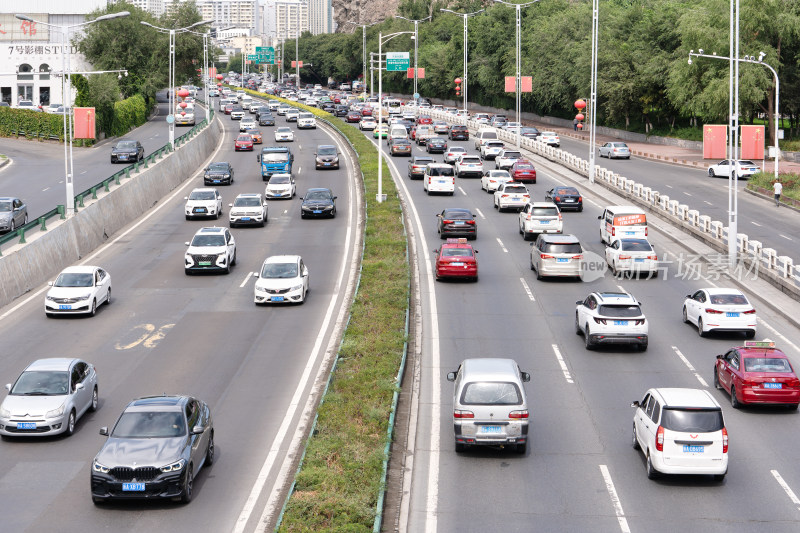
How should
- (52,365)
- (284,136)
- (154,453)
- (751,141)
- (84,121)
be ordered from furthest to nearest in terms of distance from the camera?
(284,136)
(84,121)
(751,141)
(52,365)
(154,453)

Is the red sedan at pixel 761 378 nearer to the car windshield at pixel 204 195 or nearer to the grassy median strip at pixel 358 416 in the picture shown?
the grassy median strip at pixel 358 416

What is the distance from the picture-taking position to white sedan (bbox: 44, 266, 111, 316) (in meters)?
33.2

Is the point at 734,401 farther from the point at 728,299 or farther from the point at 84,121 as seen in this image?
the point at 84,121

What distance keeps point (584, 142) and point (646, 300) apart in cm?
6711

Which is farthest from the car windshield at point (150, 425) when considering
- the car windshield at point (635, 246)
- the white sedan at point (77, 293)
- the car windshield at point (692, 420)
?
the car windshield at point (635, 246)

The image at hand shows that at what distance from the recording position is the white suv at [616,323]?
28938 millimetres

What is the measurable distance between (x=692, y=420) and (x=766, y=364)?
5.66 metres

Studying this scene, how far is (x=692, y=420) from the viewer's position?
19188mm

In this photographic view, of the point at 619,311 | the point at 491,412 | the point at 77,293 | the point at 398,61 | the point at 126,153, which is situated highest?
the point at 398,61

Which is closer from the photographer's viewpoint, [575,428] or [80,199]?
[575,428]

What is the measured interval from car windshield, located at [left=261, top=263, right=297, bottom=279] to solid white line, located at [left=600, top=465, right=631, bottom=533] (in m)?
17.6

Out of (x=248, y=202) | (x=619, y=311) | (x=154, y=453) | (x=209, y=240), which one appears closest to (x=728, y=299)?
(x=619, y=311)

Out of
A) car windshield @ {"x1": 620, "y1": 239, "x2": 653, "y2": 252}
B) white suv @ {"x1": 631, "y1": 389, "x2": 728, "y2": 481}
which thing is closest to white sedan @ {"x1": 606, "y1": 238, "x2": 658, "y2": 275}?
car windshield @ {"x1": 620, "y1": 239, "x2": 653, "y2": 252}

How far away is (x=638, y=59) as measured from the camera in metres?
105
